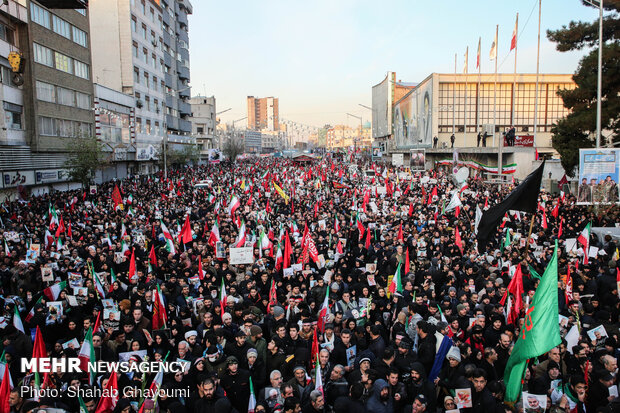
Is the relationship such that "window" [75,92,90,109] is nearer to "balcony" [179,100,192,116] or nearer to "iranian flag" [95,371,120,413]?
"balcony" [179,100,192,116]

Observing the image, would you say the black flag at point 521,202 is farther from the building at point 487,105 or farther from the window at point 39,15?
the building at point 487,105

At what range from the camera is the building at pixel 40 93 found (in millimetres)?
26141

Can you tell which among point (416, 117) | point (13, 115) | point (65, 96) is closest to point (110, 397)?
point (13, 115)

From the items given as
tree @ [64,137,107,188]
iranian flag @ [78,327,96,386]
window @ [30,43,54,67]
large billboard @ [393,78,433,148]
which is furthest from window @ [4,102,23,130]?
large billboard @ [393,78,433,148]

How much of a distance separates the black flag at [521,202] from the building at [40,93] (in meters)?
23.7

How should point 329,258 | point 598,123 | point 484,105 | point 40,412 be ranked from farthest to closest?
point 484,105, point 598,123, point 329,258, point 40,412

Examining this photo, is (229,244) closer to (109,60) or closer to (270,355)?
(270,355)

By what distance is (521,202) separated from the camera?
8359 mm

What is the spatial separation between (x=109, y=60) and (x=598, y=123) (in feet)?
142

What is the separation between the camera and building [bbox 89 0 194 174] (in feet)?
151

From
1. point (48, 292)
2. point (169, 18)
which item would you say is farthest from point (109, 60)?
point (48, 292)

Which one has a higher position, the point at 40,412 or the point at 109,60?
the point at 109,60

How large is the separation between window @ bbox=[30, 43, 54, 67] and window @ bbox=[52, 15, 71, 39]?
196 cm

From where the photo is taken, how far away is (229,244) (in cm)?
1422
